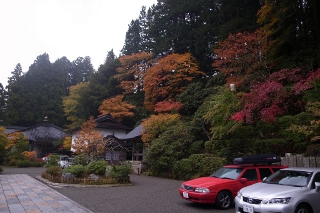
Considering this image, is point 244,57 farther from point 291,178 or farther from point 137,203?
point 137,203

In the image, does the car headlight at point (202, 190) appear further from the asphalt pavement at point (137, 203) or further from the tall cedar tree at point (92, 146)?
the tall cedar tree at point (92, 146)

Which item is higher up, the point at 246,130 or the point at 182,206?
the point at 246,130

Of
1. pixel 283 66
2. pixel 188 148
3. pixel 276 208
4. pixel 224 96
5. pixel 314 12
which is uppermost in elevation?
pixel 314 12

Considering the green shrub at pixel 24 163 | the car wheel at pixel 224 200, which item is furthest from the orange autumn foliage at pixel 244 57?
the green shrub at pixel 24 163

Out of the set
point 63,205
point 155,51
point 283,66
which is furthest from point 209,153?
point 155,51

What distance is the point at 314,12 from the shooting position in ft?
54.5

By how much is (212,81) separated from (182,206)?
15.8 meters

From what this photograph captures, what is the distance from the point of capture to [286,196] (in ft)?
18.4

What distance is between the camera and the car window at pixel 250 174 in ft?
27.4

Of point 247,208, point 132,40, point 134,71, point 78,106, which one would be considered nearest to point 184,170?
point 247,208

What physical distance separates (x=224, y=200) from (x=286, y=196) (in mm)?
2578

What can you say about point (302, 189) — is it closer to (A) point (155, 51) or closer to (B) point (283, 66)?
(B) point (283, 66)

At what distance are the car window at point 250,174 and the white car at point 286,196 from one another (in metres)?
1.69

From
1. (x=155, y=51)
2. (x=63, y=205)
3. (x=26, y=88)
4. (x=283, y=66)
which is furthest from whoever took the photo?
(x=26, y=88)
